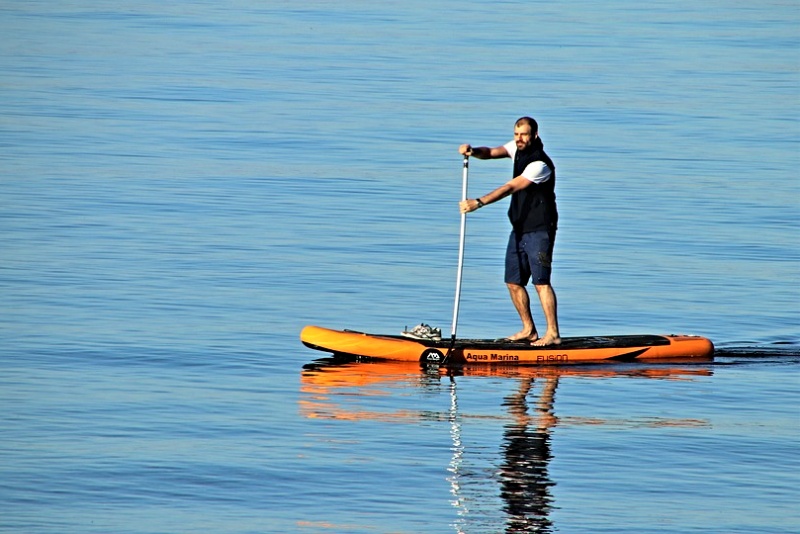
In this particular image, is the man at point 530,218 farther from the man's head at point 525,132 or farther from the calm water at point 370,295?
the calm water at point 370,295

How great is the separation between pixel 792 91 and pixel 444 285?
26395 mm

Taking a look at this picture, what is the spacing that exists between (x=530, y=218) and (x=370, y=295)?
4109 mm

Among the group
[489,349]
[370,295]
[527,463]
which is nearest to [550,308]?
[489,349]

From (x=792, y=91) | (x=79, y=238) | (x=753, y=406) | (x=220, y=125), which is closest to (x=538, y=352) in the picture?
(x=753, y=406)

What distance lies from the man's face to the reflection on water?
2158 mm

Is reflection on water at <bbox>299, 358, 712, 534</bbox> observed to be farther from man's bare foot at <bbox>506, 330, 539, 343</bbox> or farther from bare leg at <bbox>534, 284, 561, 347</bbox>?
man's bare foot at <bbox>506, 330, 539, 343</bbox>

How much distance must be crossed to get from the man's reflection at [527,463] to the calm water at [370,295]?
0.04m

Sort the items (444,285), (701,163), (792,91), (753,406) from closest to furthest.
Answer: (753,406), (444,285), (701,163), (792,91)

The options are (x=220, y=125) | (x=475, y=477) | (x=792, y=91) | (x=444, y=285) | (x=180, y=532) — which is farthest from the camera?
(x=792, y=91)

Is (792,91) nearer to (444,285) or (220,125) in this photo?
(220,125)

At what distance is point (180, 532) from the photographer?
1076 cm

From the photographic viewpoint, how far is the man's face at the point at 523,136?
1566 cm

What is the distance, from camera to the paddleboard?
15.9 metres

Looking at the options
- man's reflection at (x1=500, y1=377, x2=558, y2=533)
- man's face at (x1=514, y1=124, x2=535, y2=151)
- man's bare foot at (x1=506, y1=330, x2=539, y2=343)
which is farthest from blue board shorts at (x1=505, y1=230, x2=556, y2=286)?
man's reflection at (x1=500, y1=377, x2=558, y2=533)
